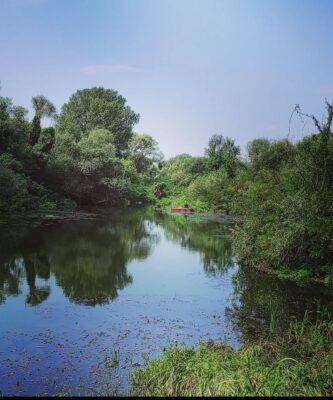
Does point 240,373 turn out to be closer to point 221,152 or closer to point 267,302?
point 267,302

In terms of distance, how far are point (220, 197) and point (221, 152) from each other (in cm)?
1452

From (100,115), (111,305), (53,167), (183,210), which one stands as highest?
(100,115)

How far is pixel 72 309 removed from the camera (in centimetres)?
1497

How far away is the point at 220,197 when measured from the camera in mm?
51875

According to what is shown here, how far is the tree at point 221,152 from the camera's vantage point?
61.9 metres

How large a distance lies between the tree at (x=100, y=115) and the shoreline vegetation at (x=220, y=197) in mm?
199

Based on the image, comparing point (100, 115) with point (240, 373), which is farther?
point (100, 115)

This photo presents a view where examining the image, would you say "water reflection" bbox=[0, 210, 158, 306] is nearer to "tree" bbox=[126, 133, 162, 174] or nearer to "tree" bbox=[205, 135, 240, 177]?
"tree" bbox=[205, 135, 240, 177]

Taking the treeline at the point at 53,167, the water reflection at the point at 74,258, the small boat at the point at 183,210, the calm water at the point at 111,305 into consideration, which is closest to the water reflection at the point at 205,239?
the calm water at the point at 111,305

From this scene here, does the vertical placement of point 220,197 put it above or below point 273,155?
below

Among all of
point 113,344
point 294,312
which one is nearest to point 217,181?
point 294,312

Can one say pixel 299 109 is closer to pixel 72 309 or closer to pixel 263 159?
pixel 72 309

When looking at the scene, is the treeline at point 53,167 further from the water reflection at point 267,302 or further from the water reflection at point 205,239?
the water reflection at point 267,302

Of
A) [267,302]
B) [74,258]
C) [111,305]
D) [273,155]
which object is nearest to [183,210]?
[273,155]
